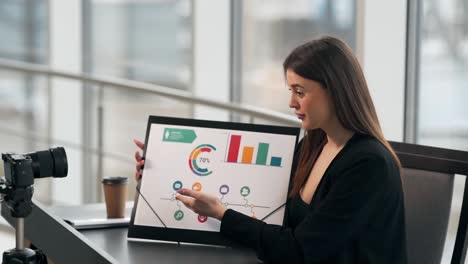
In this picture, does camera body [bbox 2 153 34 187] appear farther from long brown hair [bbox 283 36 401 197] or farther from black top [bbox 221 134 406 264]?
long brown hair [bbox 283 36 401 197]

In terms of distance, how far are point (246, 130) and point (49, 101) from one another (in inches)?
190

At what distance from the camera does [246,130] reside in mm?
2201

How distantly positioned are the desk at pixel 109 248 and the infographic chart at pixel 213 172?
0.21 feet

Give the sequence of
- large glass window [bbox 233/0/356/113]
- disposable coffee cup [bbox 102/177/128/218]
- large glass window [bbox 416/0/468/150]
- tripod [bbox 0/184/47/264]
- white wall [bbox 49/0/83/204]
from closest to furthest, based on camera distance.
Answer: tripod [bbox 0/184/47/264], disposable coffee cup [bbox 102/177/128/218], large glass window [bbox 416/0/468/150], large glass window [bbox 233/0/356/113], white wall [bbox 49/0/83/204]

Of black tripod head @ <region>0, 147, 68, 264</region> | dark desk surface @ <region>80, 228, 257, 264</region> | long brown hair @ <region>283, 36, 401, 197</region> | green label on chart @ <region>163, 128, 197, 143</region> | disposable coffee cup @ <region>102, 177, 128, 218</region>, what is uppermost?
long brown hair @ <region>283, 36, 401, 197</region>

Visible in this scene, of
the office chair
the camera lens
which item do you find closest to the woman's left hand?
the camera lens

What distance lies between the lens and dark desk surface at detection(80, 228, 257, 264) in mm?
2051

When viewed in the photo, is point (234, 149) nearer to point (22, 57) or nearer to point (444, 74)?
point (444, 74)

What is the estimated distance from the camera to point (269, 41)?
213 inches

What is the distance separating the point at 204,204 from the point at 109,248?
254 mm

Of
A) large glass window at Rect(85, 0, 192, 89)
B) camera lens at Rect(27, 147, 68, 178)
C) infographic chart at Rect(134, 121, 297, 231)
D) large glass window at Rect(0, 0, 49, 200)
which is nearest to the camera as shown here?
camera lens at Rect(27, 147, 68, 178)

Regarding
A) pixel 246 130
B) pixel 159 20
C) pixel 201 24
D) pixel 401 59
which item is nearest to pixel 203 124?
pixel 246 130

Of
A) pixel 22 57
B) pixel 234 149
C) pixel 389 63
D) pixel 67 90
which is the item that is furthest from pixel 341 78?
pixel 22 57

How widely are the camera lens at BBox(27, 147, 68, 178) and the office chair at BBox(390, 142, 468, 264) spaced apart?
794 mm
